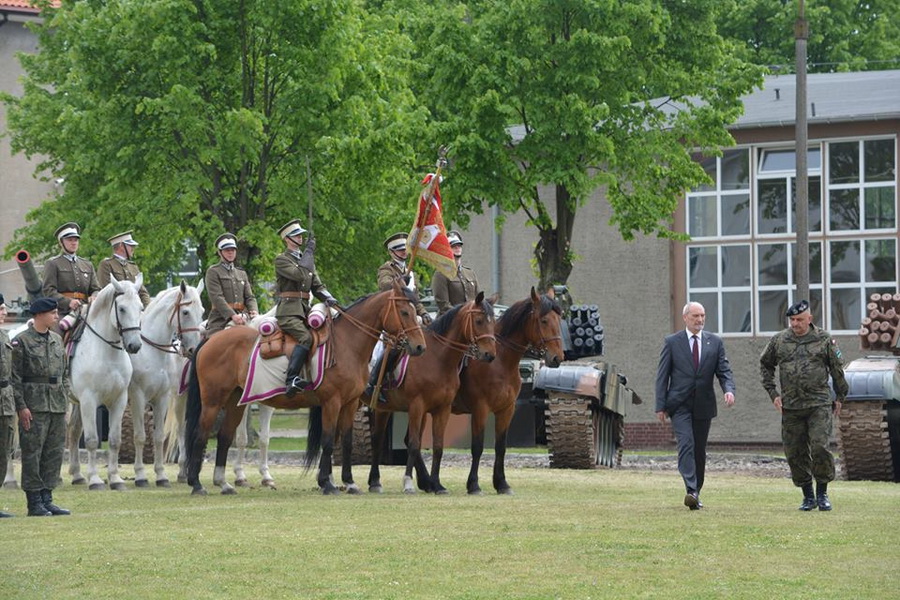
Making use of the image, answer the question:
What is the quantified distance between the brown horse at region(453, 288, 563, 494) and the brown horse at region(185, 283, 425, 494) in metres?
1.38

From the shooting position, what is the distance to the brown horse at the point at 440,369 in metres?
21.3

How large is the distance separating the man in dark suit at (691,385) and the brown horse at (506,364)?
265 cm

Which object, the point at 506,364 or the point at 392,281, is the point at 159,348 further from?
the point at 506,364

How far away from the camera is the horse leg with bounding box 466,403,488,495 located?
21547 millimetres

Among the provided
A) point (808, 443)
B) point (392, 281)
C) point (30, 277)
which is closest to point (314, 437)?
point (392, 281)

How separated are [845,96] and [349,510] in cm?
2736

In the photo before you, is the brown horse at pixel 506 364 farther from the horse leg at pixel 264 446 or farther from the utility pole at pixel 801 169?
the utility pole at pixel 801 169

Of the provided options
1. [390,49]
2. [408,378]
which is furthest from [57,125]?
[408,378]

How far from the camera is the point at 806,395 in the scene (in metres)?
19.2

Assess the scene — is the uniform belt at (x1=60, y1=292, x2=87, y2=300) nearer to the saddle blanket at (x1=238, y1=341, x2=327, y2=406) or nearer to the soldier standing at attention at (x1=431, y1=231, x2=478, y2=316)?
the saddle blanket at (x1=238, y1=341, x2=327, y2=406)

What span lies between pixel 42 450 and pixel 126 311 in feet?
12.0

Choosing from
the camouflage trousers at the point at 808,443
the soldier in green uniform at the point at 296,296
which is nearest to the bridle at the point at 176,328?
the soldier in green uniform at the point at 296,296

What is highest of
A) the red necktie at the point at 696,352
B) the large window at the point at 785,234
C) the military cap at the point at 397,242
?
the large window at the point at 785,234

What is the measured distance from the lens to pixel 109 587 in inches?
490
